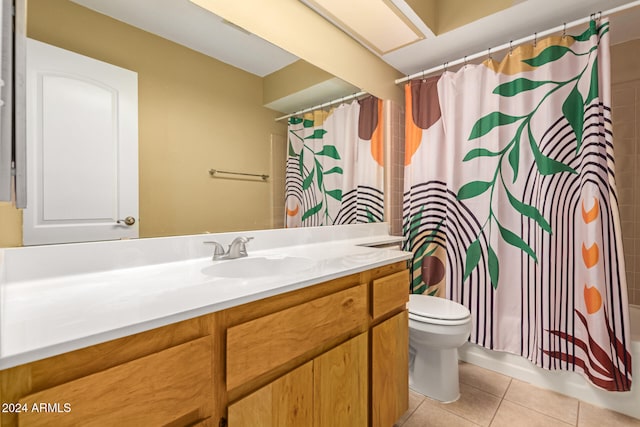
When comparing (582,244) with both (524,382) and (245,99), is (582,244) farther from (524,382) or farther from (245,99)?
(245,99)

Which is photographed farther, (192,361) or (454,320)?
(454,320)

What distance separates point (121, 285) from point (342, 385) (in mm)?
781

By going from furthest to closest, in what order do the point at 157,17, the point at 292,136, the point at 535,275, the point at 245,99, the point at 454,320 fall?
the point at 535,275 → the point at 292,136 → the point at 454,320 → the point at 245,99 → the point at 157,17

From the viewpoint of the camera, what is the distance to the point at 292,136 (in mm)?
1636

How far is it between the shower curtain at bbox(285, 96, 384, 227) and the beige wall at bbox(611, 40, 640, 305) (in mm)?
1628

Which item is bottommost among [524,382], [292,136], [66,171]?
[524,382]

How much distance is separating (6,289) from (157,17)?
1.02 meters

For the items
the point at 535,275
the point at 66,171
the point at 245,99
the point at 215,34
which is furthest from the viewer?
the point at 535,275

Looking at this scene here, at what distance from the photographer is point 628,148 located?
202cm

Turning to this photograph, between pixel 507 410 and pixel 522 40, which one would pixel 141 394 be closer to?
pixel 507 410

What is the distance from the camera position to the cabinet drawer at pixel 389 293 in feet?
3.92

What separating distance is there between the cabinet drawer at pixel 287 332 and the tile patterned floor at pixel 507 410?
2.87 feet

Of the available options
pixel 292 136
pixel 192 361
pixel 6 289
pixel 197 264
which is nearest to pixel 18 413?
pixel 192 361

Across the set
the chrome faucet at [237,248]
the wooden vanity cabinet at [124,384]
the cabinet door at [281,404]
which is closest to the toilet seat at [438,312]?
the cabinet door at [281,404]
